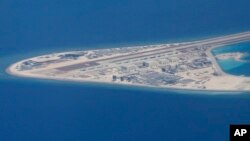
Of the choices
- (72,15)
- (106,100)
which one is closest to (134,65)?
(106,100)

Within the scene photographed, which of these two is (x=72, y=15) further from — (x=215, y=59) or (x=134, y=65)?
(x=215, y=59)

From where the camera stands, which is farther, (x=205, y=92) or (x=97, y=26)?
(x=97, y=26)

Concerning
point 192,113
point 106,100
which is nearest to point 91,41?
point 106,100

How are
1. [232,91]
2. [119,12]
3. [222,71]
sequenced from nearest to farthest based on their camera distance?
Answer: [232,91] < [222,71] < [119,12]

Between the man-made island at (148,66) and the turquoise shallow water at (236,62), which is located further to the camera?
the turquoise shallow water at (236,62)

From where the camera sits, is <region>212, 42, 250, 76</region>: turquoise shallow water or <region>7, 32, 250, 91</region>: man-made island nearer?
<region>7, 32, 250, 91</region>: man-made island

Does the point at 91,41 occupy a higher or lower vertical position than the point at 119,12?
lower

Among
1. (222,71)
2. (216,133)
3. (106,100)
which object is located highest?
(222,71)

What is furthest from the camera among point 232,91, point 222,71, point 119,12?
point 119,12
